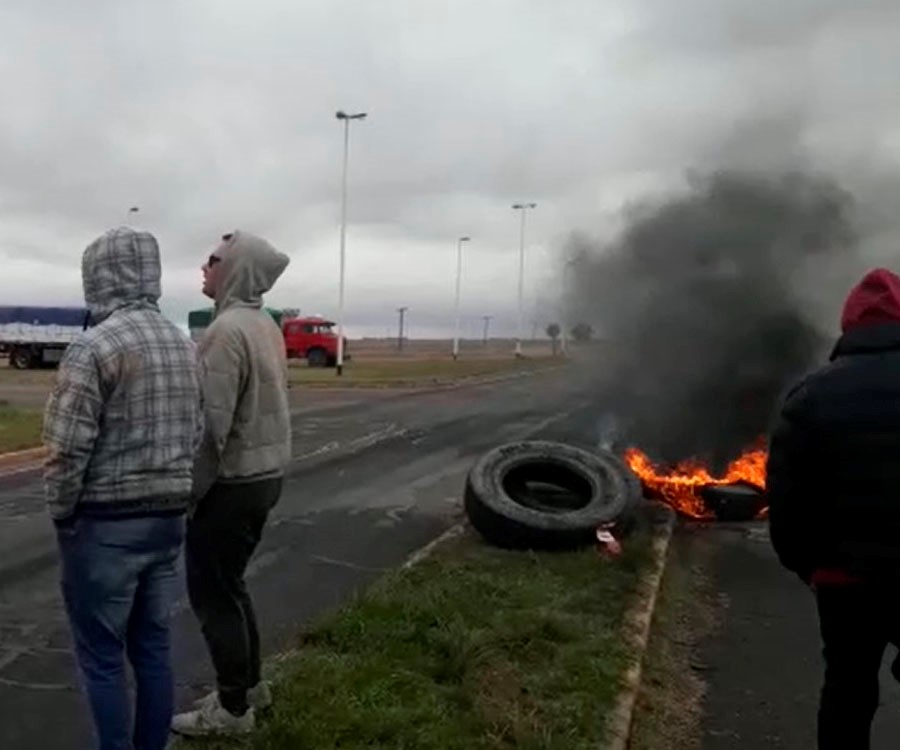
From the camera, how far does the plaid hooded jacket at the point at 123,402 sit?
3.35m

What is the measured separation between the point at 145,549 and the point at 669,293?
10856 millimetres

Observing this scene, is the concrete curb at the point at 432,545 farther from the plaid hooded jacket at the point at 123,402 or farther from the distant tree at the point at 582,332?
the distant tree at the point at 582,332

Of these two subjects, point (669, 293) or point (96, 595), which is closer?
point (96, 595)

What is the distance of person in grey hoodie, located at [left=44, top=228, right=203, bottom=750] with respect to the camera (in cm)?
338

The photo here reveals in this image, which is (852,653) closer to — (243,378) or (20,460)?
(243,378)

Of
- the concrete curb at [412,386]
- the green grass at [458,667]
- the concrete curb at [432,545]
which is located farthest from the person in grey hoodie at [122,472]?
the concrete curb at [412,386]

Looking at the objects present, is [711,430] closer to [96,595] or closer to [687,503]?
[687,503]

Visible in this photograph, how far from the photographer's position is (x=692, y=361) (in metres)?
13.6

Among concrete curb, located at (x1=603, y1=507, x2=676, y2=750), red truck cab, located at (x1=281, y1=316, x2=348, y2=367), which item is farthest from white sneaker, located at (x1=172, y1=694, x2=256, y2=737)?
red truck cab, located at (x1=281, y1=316, x2=348, y2=367)

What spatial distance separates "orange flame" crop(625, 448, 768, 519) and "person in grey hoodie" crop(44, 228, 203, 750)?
7981 millimetres

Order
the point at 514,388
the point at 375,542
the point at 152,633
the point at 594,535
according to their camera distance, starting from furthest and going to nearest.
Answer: the point at 514,388
the point at 375,542
the point at 594,535
the point at 152,633

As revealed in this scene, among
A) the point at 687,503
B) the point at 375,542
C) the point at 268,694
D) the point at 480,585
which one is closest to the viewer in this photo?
the point at 268,694

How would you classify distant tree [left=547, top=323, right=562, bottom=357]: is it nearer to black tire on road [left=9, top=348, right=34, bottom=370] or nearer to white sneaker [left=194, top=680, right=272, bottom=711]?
white sneaker [left=194, top=680, right=272, bottom=711]

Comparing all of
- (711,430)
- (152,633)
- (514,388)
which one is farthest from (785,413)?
(514,388)
